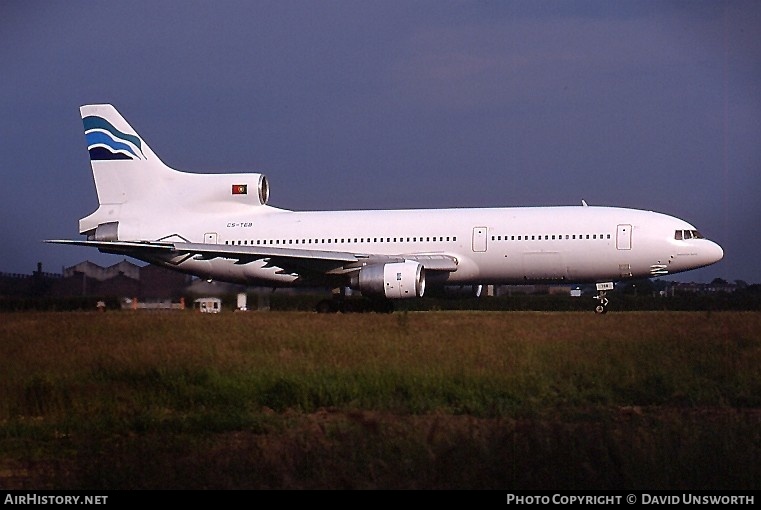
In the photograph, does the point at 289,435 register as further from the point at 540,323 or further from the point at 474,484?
the point at 540,323

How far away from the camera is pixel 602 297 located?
2956 cm

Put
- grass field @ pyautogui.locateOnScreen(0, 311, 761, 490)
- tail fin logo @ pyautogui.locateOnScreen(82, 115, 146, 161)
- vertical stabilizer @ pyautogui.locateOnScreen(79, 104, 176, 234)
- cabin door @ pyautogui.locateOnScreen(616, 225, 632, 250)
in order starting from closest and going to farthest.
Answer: grass field @ pyautogui.locateOnScreen(0, 311, 761, 490), cabin door @ pyautogui.locateOnScreen(616, 225, 632, 250), vertical stabilizer @ pyautogui.locateOnScreen(79, 104, 176, 234), tail fin logo @ pyautogui.locateOnScreen(82, 115, 146, 161)

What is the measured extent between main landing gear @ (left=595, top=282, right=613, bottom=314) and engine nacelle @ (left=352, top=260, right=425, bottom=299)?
5.17 m

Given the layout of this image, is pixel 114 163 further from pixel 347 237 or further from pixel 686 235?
pixel 686 235

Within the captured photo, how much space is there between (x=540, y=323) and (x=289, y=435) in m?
13.2

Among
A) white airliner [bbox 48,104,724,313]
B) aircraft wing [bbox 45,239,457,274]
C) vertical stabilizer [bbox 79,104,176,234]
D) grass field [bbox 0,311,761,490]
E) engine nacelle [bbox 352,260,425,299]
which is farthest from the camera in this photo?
vertical stabilizer [bbox 79,104,176,234]

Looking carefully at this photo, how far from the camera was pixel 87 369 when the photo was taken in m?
13.6

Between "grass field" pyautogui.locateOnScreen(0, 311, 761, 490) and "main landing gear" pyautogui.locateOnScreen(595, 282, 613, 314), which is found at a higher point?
"main landing gear" pyautogui.locateOnScreen(595, 282, 613, 314)

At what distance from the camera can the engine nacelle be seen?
27828 mm

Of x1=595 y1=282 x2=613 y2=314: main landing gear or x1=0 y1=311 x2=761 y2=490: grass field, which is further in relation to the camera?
x1=595 y1=282 x2=613 y2=314: main landing gear
